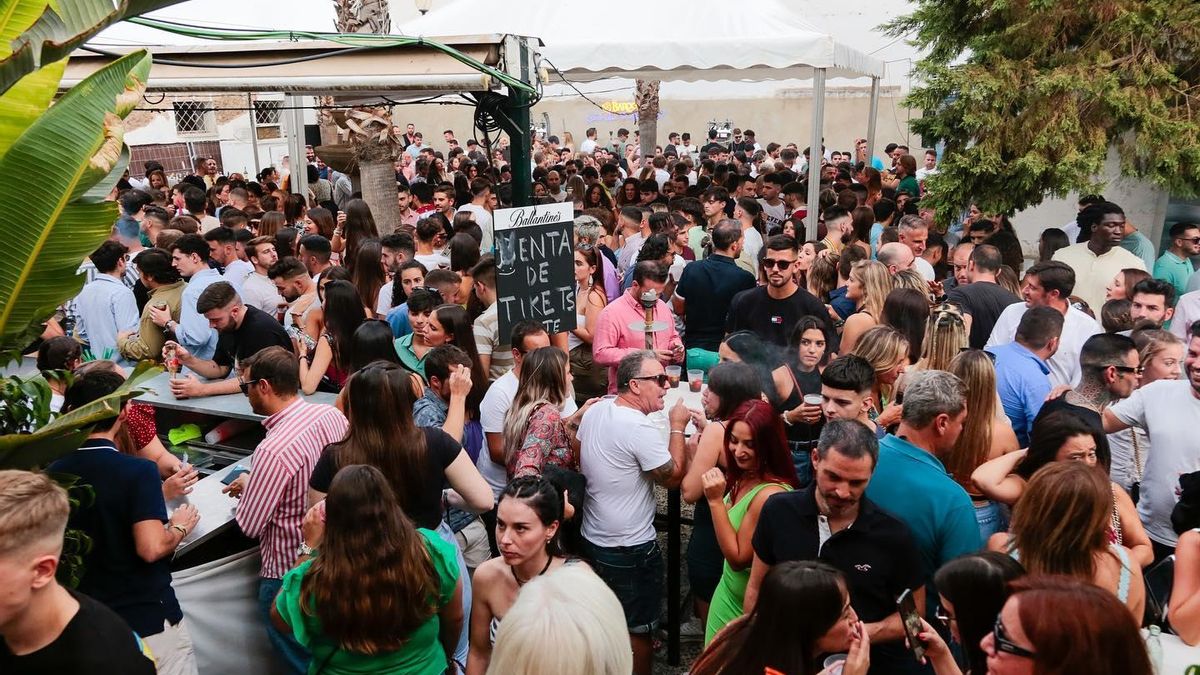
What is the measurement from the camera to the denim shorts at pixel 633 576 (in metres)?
4.28

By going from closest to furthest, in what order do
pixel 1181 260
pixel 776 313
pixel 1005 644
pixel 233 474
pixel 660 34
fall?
pixel 1005 644
pixel 233 474
pixel 776 313
pixel 1181 260
pixel 660 34

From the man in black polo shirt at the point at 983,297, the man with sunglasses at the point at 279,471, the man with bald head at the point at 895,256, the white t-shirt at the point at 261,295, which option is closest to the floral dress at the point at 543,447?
the man with sunglasses at the point at 279,471

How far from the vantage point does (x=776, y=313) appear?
589 cm

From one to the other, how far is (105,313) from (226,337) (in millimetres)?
1409

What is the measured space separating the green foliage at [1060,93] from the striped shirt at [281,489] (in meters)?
6.10

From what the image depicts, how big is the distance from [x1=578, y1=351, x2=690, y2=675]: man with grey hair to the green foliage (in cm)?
490

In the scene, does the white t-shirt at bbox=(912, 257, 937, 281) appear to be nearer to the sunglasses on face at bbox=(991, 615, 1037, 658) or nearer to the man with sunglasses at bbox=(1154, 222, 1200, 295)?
the man with sunglasses at bbox=(1154, 222, 1200, 295)

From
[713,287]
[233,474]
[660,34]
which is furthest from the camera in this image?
[660,34]

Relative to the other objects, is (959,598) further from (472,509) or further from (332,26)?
(332,26)

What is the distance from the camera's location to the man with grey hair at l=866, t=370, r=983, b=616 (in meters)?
3.30

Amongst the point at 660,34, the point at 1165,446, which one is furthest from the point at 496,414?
the point at 660,34

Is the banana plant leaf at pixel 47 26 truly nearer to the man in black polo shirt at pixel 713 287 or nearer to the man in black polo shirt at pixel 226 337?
the man in black polo shirt at pixel 226 337

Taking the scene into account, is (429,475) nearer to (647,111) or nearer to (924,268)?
(924,268)

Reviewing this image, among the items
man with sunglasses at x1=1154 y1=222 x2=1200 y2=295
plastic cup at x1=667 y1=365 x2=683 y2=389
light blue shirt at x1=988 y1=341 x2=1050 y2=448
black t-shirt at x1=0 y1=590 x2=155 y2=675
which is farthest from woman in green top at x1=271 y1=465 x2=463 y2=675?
man with sunglasses at x1=1154 y1=222 x2=1200 y2=295
